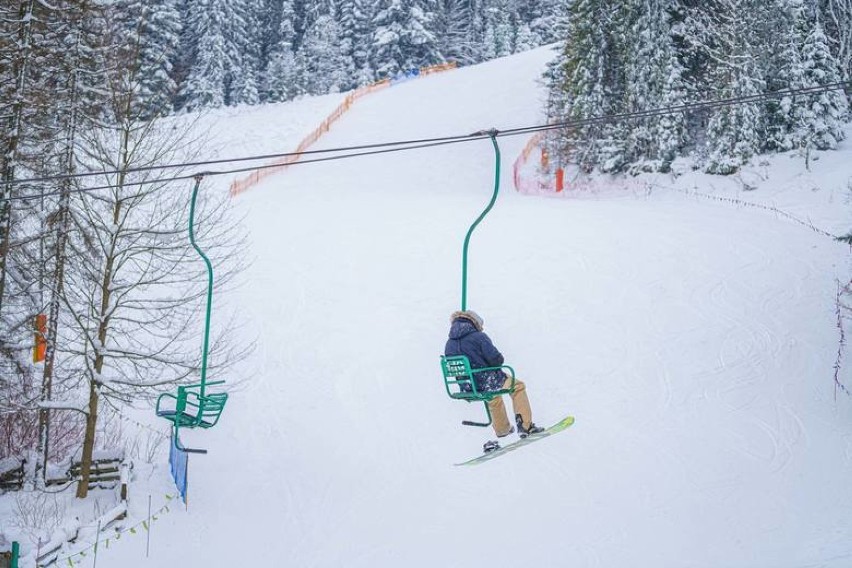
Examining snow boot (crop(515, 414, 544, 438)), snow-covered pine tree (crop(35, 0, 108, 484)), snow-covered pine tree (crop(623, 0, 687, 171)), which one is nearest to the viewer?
snow boot (crop(515, 414, 544, 438))

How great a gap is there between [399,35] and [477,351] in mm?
61790

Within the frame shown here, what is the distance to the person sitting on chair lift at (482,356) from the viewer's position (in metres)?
8.99

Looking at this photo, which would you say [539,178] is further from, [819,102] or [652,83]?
[819,102]

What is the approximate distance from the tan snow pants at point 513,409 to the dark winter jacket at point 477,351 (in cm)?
19

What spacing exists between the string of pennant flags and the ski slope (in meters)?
0.22

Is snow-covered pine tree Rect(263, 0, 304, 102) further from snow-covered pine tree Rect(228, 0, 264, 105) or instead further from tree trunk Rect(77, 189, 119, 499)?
tree trunk Rect(77, 189, 119, 499)

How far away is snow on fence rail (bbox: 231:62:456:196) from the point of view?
1524 inches

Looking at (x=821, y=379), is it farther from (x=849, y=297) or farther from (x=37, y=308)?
(x=37, y=308)

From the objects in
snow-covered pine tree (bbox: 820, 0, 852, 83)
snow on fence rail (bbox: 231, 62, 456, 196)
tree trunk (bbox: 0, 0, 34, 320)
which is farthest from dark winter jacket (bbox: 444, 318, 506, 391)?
snow-covered pine tree (bbox: 820, 0, 852, 83)

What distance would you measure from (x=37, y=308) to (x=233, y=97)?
5734 centimetres

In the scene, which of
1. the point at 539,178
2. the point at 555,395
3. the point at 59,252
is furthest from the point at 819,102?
the point at 59,252

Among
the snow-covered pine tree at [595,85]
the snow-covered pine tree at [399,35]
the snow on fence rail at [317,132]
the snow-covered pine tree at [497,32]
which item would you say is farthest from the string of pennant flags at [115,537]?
the snow-covered pine tree at [497,32]

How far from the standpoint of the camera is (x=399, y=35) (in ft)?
217

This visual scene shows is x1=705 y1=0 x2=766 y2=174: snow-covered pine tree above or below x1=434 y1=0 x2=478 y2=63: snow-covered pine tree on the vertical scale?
below
